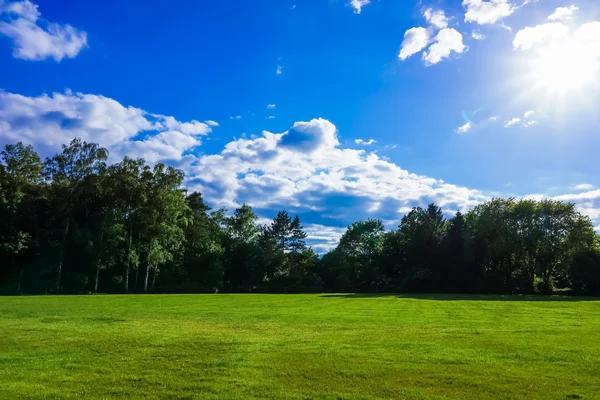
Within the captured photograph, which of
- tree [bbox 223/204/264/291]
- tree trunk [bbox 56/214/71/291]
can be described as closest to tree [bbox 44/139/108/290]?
tree trunk [bbox 56/214/71/291]

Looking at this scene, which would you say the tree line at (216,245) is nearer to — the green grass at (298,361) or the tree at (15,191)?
the tree at (15,191)

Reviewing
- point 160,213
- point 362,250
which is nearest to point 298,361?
point 160,213

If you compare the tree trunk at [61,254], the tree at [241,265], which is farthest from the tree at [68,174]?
the tree at [241,265]

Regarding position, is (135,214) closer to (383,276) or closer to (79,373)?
(383,276)

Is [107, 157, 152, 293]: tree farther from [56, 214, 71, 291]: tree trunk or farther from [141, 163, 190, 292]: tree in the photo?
[56, 214, 71, 291]: tree trunk

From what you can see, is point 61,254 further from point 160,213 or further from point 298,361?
point 298,361

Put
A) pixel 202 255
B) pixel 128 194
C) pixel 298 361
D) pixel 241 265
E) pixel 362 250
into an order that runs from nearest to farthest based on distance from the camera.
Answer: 1. pixel 298 361
2. pixel 128 194
3. pixel 202 255
4. pixel 241 265
5. pixel 362 250

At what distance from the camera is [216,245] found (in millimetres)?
89188

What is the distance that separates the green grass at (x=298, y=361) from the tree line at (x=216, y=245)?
5056 cm

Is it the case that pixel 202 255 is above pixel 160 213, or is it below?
below

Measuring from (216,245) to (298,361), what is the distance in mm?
77795

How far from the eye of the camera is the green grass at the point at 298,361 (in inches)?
406

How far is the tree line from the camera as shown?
221 ft

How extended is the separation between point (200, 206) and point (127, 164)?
26.8 meters
